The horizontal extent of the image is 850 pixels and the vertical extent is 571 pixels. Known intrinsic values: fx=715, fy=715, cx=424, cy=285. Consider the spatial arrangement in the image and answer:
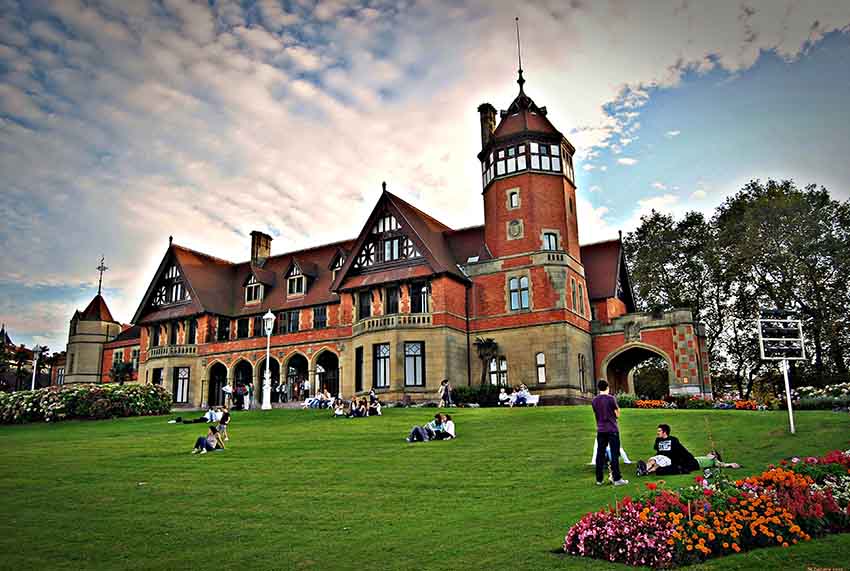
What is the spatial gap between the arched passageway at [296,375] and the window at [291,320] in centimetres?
180

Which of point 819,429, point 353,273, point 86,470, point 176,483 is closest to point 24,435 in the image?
point 86,470

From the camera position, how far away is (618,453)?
1400 centimetres

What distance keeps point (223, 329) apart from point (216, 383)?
3.96 m

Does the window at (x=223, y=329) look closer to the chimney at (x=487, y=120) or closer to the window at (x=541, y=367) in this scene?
the chimney at (x=487, y=120)

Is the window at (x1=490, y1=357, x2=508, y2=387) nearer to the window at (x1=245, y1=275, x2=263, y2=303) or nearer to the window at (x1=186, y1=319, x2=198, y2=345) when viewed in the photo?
the window at (x1=245, y1=275, x2=263, y2=303)

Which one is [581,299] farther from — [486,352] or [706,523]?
[706,523]

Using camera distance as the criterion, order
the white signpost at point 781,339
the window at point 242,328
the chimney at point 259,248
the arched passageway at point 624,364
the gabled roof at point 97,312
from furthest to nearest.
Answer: the gabled roof at point 97,312 < the chimney at point 259,248 < the window at point 242,328 < the arched passageway at point 624,364 < the white signpost at point 781,339

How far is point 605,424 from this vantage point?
47.1ft

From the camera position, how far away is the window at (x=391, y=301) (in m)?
41.3

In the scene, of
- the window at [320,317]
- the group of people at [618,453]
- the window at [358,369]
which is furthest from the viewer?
the window at [320,317]

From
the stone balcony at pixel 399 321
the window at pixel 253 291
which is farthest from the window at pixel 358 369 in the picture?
the window at pixel 253 291

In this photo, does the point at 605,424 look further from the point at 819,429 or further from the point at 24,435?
the point at 24,435

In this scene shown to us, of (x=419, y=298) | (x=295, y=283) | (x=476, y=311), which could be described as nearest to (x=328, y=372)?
(x=295, y=283)

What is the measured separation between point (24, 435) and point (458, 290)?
22722mm
